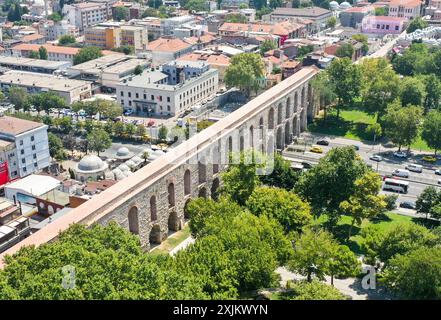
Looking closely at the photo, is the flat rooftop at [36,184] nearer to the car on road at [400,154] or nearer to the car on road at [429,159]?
the car on road at [400,154]

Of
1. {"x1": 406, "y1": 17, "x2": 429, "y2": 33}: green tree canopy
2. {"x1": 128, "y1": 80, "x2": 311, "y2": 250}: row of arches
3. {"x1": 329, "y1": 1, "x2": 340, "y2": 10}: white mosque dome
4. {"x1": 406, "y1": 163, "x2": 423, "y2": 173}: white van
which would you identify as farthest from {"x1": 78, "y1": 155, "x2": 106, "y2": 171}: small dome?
{"x1": 329, "y1": 1, "x2": 340, "y2": 10}: white mosque dome

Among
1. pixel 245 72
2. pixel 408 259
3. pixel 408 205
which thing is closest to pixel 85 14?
pixel 245 72

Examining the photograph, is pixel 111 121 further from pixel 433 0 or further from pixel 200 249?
pixel 433 0

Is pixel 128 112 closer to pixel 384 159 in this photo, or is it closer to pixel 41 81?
pixel 41 81

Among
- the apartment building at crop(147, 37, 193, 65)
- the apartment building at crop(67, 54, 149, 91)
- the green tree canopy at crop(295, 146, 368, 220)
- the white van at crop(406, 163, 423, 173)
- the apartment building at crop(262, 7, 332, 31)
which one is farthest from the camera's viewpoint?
the apartment building at crop(262, 7, 332, 31)

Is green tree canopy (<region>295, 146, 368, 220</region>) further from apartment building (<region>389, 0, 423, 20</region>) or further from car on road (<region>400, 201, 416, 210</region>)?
apartment building (<region>389, 0, 423, 20</region>)
